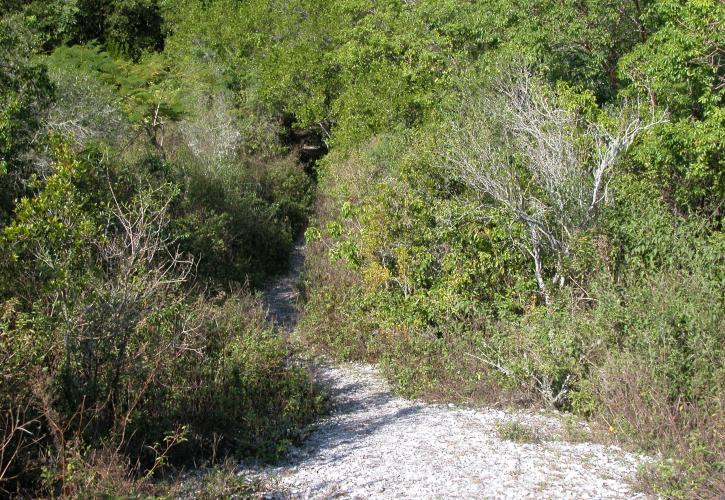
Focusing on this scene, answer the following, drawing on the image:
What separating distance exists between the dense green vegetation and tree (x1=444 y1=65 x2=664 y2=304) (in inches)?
1.9

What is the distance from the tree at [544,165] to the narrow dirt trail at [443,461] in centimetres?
302

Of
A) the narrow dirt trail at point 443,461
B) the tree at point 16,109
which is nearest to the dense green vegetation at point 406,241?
the tree at point 16,109

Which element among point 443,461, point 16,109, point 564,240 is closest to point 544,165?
point 564,240

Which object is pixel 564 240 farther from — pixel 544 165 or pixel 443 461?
pixel 443 461

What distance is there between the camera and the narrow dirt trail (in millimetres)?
6773

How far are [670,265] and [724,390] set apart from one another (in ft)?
9.52

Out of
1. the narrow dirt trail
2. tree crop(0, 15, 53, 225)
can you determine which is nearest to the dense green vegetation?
tree crop(0, 15, 53, 225)

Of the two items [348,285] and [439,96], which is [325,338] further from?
[439,96]

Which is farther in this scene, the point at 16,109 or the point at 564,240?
the point at 564,240

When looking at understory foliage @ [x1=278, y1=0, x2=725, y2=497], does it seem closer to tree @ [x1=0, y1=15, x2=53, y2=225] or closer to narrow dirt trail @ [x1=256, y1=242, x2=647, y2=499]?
narrow dirt trail @ [x1=256, y1=242, x2=647, y2=499]

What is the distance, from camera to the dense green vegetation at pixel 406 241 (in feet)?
23.5

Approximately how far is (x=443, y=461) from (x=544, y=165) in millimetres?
5222

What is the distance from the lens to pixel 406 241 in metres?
13.2

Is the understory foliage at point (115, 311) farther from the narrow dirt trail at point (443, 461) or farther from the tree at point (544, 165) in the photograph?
the tree at point (544, 165)
